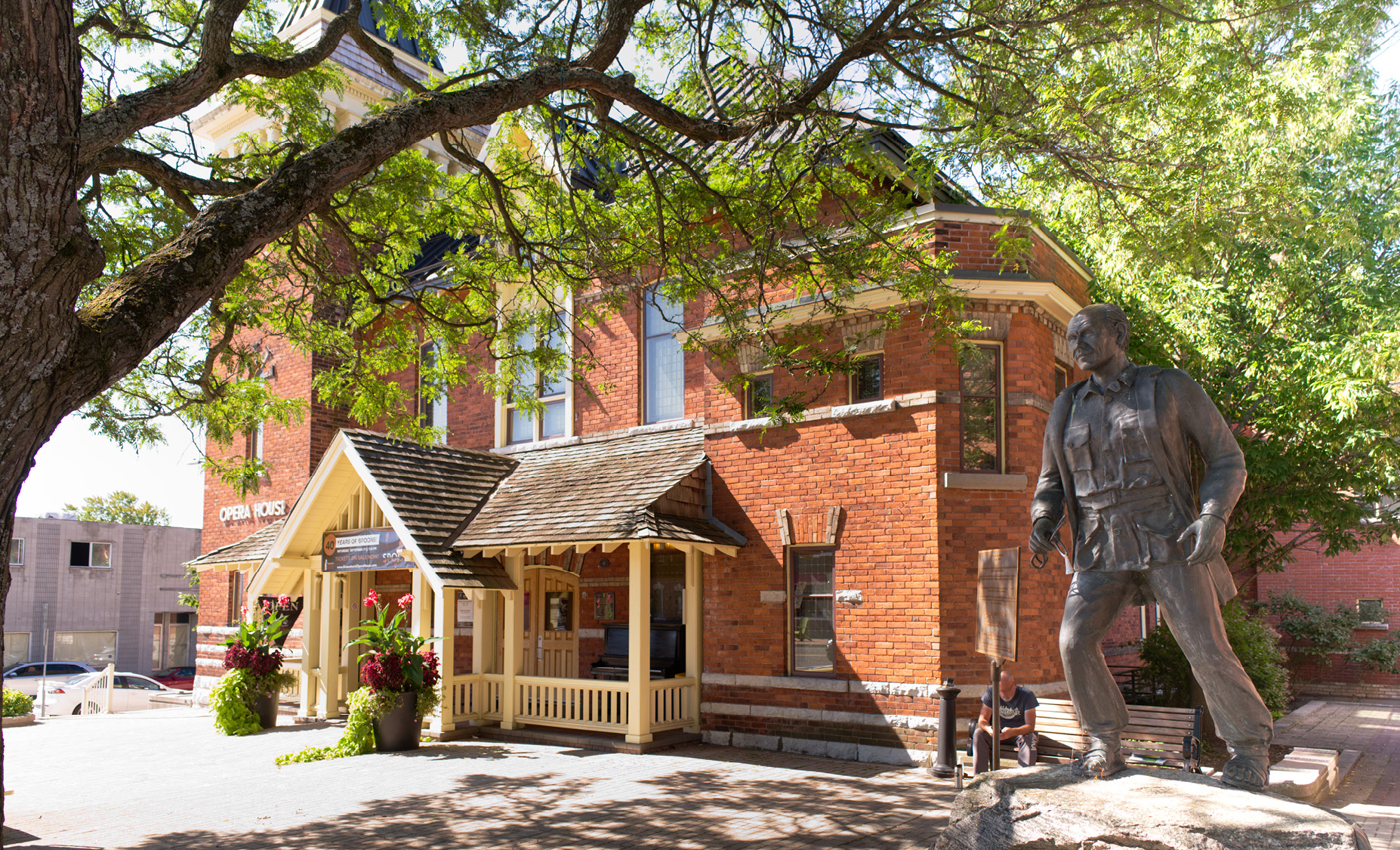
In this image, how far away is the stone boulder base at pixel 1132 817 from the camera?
4.48 meters

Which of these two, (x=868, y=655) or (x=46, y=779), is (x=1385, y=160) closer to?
(x=868, y=655)

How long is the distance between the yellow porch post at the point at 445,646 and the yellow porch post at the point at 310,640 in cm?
365

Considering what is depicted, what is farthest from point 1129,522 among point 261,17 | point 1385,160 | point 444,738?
point 1385,160

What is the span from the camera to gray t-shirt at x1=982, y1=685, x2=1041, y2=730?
10.5 metres

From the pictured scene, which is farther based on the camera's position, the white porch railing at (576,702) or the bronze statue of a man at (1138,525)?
the white porch railing at (576,702)

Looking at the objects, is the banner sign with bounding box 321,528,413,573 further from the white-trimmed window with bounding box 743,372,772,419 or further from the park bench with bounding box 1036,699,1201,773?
the park bench with bounding box 1036,699,1201,773

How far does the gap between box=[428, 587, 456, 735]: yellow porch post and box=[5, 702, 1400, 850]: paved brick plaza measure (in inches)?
24.3

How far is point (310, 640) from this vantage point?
57.1 ft

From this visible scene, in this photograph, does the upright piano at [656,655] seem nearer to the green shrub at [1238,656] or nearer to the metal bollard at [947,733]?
the metal bollard at [947,733]

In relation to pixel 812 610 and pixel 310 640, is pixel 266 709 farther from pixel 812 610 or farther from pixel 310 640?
pixel 812 610

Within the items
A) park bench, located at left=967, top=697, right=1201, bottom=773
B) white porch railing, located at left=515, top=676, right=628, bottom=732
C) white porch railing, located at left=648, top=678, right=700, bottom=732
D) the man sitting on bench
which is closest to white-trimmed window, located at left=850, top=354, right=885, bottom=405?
the man sitting on bench

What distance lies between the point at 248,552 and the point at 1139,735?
15.4 metres

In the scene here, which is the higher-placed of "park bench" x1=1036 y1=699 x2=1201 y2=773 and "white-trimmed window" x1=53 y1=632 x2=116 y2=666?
"park bench" x1=1036 y1=699 x2=1201 y2=773

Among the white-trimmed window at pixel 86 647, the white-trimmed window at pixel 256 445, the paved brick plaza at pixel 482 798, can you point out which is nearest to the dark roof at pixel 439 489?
the paved brick plaza at pixel 482 798
